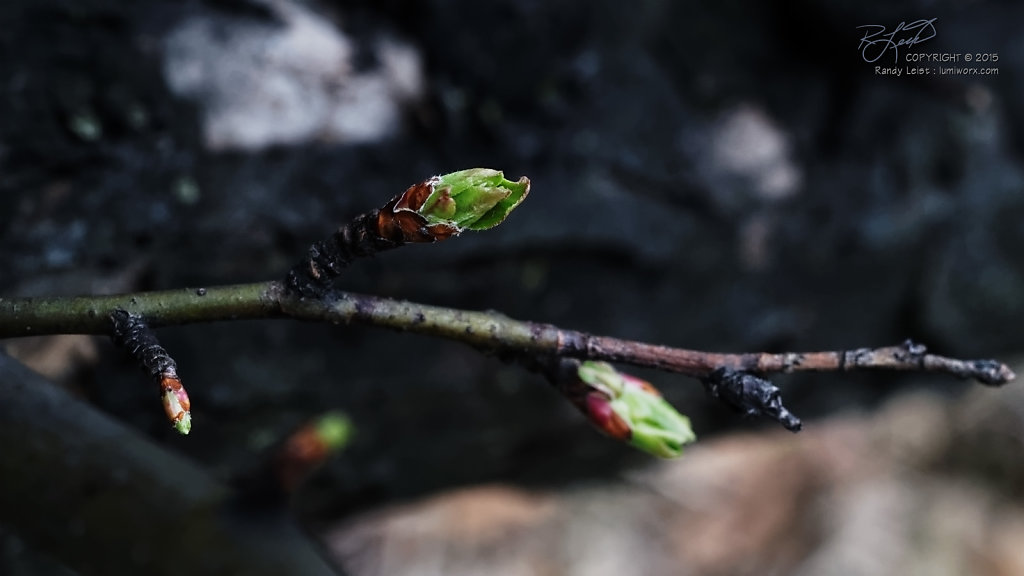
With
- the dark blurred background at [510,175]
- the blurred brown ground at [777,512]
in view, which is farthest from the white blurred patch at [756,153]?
the blurred brown ground at [777,512]

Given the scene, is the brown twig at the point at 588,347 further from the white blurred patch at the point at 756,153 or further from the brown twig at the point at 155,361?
the white blurred patch at the point at 756,153

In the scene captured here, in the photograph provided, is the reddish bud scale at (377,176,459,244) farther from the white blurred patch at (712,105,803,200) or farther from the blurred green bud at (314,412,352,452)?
the white blurred patch at (712,105,803,200)

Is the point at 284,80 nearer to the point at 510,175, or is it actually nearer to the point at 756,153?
the point at 510,175

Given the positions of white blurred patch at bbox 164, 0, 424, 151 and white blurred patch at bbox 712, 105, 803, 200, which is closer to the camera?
white blurred patch at bbox 164, 0, 424, 151

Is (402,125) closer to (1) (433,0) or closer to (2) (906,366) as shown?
(1) (433,0)

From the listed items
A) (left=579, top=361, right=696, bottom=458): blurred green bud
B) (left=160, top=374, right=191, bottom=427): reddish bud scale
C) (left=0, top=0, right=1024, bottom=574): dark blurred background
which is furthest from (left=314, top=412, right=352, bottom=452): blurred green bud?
(left=160, top=374, right=191, bottom=427): reddish bud scale

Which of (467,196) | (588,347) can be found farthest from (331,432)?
(467,196)

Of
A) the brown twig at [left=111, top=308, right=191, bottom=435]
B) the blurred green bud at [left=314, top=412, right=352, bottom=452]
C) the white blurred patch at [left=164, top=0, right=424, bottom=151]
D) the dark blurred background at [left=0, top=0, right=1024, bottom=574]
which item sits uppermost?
the white blurred patch at [left=164, top=0, right=424, bottom=151]

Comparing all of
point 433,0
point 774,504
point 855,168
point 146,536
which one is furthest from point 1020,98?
point 146,536
